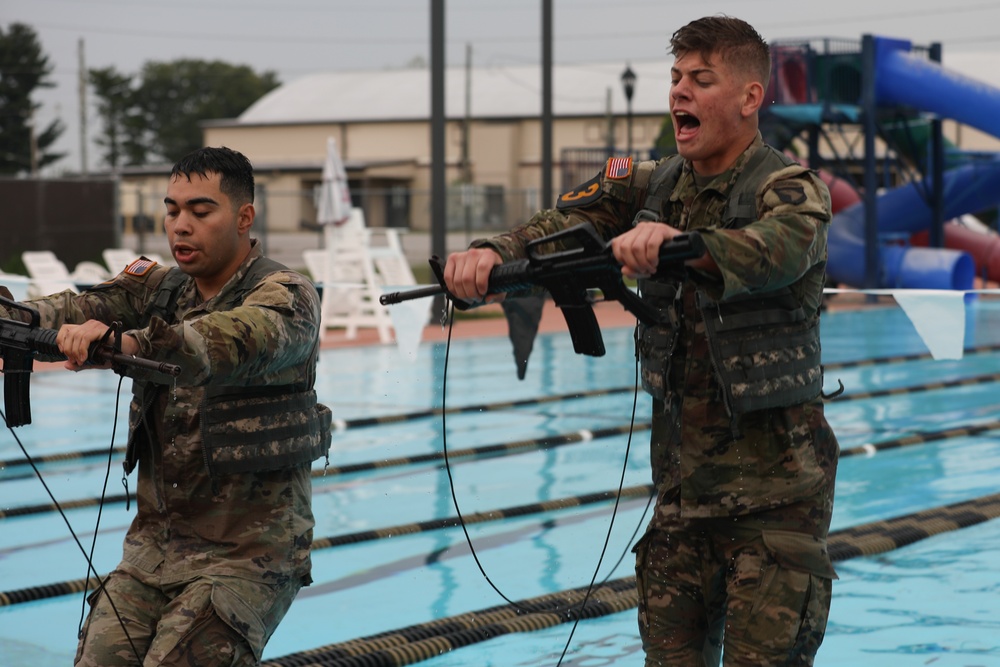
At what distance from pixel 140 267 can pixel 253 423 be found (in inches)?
28.0

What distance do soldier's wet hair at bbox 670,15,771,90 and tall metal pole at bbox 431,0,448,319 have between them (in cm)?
1583

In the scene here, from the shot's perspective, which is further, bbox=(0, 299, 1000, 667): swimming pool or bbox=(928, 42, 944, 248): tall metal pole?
bbox=(928, 42, 944, 248): tall metal pole

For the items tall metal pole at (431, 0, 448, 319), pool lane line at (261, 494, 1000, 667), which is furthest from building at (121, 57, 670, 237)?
pool lane line at (261, 494, 1000, 667)

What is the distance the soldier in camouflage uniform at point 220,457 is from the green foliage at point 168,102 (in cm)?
9162

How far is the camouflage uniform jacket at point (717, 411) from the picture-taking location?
3260 mm

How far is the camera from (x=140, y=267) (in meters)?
4.00

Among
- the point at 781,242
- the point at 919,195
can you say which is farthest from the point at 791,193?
the point at 919,195

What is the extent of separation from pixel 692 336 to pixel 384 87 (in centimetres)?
6989

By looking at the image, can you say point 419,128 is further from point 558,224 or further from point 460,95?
point 558,224

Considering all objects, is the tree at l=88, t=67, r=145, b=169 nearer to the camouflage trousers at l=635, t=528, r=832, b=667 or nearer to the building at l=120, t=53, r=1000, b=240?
the building at l=120, t=53, r=1000, b=240

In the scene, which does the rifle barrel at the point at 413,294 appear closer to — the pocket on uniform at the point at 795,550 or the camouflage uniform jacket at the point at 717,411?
the camouflage uniform jacket at the point at 717,411

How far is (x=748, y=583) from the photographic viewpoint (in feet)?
10.8

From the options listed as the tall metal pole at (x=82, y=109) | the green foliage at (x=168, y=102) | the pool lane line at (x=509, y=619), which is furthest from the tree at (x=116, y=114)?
the pool lane line at (x=509, y=619)

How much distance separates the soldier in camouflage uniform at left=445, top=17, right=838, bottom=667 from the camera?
327 centimetres
